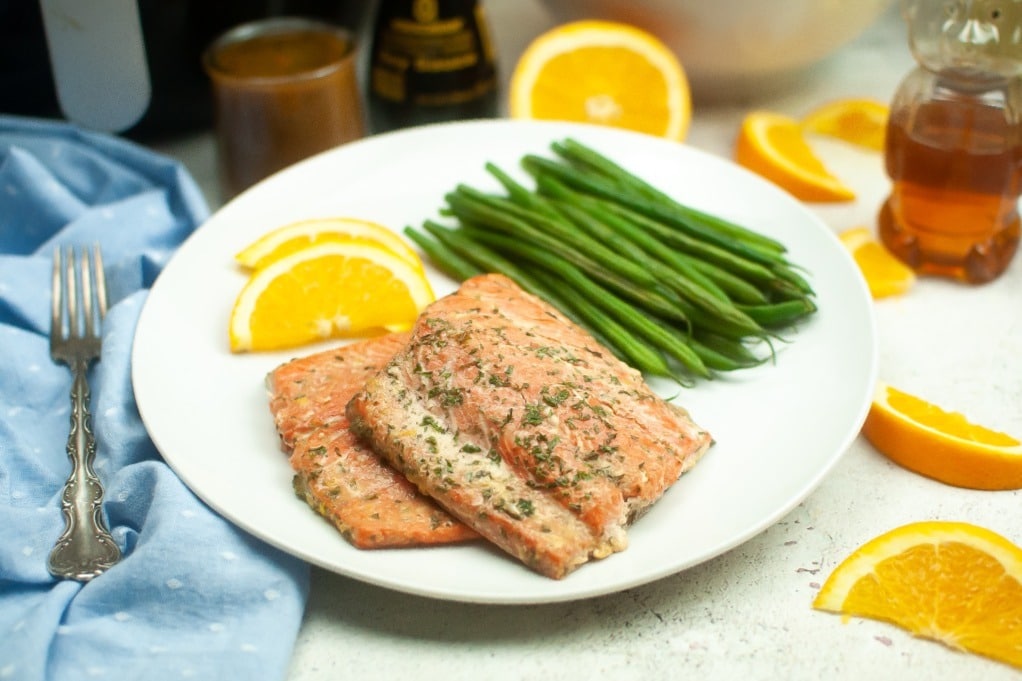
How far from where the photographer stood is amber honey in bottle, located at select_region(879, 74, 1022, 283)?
10.7 ft

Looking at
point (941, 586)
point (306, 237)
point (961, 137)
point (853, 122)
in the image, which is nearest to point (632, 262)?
point (306, 237)

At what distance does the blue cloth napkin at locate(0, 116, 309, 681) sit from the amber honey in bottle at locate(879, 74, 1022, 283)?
2.33 metres

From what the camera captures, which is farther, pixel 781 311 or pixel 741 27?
pixel 741 27

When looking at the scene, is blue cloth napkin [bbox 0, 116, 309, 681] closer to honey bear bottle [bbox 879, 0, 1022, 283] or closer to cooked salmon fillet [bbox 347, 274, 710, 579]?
cooked salmon fillet [bbox 347, 274, 710, 579]

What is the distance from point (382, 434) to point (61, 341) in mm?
1263

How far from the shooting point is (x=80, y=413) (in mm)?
2818

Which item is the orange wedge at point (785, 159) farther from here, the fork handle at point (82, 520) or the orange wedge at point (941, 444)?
the fork handle at point (82, 520)

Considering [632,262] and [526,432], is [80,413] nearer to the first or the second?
[526,432]

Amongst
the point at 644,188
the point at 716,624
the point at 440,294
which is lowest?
the point at 716,624

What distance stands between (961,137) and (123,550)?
273 centimetres

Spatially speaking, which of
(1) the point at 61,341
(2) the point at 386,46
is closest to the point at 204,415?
(1) the point at 61,341

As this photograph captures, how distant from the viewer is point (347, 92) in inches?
152

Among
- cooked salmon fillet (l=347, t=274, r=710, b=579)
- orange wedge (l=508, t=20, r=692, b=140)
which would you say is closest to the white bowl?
orange wedge (l=508, t=20, r=692, b=140)

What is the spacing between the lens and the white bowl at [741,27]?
406 centimetres
